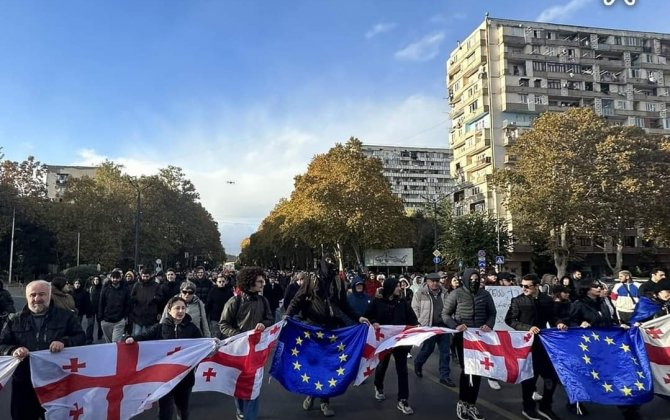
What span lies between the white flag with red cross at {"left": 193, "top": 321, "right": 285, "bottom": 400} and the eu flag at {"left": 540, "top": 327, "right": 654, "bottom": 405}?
133 inches

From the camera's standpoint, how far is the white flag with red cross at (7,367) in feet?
15.8

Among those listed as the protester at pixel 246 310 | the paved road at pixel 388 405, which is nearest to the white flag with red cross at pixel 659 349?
the paved road at pixel 388 405

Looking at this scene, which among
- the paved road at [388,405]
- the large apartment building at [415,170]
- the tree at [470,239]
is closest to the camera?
the paved road at [388,405]

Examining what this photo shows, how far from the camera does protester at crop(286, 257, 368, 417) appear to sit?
6855 mm

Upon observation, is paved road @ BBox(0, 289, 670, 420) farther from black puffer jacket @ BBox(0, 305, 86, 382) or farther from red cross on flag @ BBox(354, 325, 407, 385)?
black puffer jacket @ BBox(0, 305, 86, 382)

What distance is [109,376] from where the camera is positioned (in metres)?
5.35

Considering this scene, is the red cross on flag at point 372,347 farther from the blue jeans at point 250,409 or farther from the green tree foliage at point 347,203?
the green tree foliage at point 347,203

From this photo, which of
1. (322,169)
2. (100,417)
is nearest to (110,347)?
(100,417)

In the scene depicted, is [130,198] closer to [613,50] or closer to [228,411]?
[228,411]

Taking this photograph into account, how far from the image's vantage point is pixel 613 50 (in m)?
63.7

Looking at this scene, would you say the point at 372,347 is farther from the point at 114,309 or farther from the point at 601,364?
the point at 114,309

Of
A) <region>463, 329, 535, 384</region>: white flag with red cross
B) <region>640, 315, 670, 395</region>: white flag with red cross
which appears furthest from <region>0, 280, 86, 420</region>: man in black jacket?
<region>640, 315, 670, 395</region>: white flag with red cross

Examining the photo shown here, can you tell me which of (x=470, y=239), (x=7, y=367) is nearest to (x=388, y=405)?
(x=7, y=367)

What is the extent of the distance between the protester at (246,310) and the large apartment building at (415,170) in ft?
486
